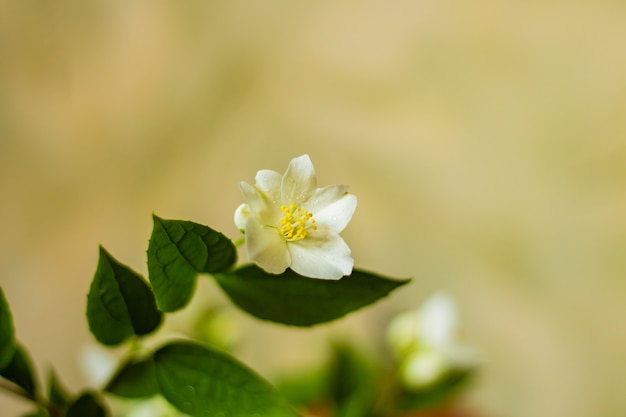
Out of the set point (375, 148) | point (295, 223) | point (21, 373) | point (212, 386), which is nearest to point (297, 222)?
point (295, 223)

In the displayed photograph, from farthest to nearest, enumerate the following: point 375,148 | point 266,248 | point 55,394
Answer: point 375,148, point 55,394, point 266,248

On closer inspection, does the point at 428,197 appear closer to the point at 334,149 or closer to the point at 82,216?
the point at 334,149

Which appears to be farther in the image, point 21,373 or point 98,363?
point 98,363

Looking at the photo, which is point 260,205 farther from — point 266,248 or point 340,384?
point 340,384

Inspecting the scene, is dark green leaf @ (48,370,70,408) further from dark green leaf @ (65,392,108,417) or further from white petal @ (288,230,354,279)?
white petal @ (288,230,354,279)

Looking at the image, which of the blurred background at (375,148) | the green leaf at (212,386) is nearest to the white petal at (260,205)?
the green leaf at (212,386)

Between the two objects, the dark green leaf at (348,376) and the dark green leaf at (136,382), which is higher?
the dark green leaf at (348,376)

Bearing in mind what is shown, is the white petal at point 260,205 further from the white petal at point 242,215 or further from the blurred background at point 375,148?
the blurred background at point 375,148
